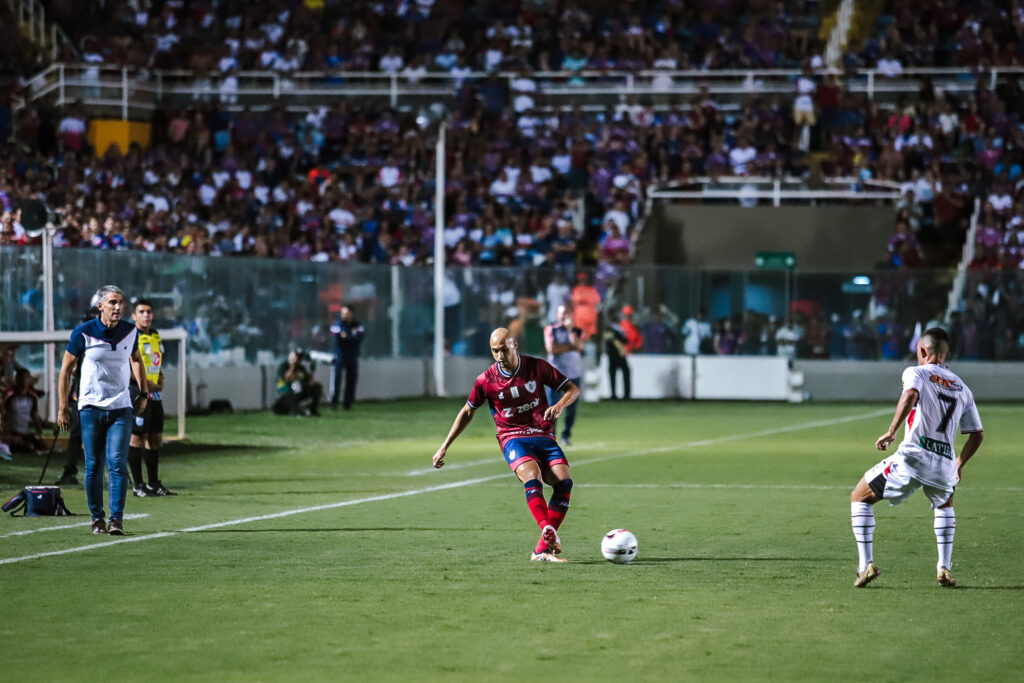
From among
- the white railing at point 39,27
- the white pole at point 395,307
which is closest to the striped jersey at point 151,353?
the white pole at point 395,307

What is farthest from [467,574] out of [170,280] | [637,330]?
[637,330]

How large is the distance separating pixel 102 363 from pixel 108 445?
2.12ft

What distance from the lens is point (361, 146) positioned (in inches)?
1693

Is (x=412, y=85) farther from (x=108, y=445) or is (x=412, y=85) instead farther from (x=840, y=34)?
(x=108, y=445)

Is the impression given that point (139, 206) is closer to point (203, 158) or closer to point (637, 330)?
point (203, 158)

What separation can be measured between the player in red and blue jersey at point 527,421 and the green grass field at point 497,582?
47 cm

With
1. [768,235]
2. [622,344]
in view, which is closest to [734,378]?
[622,344]

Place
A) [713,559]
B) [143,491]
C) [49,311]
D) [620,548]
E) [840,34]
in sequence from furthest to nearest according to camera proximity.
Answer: [840,34] → [49,311] → [143,491] → [713,559] → [620,548]

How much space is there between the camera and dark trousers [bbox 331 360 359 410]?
105 feet

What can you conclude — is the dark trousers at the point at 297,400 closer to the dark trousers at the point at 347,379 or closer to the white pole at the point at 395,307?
the dark trousers at the point at 347,379

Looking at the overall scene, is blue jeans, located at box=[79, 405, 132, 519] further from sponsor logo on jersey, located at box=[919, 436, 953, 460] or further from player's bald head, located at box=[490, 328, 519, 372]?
sponsor logo on jersey, located at box=[919, 436, 953, 460]

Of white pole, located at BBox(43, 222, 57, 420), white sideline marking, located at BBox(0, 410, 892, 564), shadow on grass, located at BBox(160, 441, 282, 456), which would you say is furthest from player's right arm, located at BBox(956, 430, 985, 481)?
white pole, located at BBox(43, 222, 57, 420)

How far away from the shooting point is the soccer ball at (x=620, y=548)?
11.6 m

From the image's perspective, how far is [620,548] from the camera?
11.6 m
